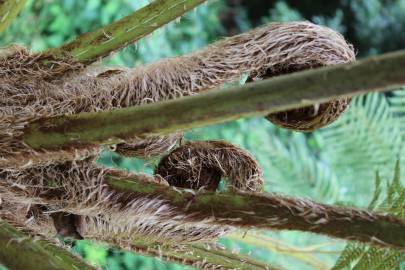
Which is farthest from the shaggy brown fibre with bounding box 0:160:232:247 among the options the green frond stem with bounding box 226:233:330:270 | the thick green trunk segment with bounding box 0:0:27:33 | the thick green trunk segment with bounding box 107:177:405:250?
the green frond stem with bounding box 226:233:330:270

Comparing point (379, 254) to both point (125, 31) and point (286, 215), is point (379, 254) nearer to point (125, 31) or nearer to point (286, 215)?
point (286, 215)

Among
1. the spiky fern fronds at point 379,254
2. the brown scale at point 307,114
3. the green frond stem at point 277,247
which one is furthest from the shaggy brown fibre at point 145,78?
the green frond stem at point 277,247

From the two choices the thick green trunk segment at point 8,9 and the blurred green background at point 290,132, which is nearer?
the thick green trunk segment at point 8,9

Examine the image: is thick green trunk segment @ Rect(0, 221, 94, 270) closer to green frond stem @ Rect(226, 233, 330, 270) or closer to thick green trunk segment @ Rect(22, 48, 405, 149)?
thick green trunk segment @ Rect(22, 48, 405, 149)

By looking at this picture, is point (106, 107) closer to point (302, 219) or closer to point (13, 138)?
point (13, 138)

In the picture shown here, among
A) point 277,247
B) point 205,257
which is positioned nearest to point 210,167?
point 205,257

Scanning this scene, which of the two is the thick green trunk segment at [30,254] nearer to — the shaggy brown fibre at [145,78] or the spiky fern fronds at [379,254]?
the shaggy brown fibre at [145,78]
